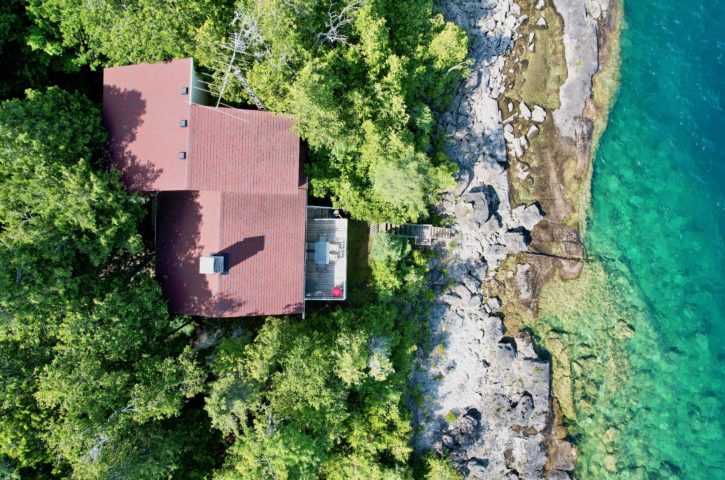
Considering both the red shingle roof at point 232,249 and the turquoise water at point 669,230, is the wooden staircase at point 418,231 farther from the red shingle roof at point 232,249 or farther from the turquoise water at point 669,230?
the turquoise water at point 669,230

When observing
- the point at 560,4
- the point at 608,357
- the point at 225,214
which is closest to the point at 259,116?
the point at 225,214

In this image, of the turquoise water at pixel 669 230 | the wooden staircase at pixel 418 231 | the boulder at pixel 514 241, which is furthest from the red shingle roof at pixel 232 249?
the turquoise water at pixel 669 230

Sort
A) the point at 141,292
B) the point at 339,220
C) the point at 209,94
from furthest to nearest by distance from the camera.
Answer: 1. the point at 339,220
2. the point at 209,94
3. the point at 141,292

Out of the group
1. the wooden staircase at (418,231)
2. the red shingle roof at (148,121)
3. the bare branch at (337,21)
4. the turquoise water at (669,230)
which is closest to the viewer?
the red shingle roof at (148,121)

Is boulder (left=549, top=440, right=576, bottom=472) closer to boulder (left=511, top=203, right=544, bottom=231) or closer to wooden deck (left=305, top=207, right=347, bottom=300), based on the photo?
boulder (left=511, top=203, right=544, bottom=231)

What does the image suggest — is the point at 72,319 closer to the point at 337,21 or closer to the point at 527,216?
the point at 337,21

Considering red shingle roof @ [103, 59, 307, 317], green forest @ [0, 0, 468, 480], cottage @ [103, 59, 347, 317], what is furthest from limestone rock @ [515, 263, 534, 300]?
red shingle roof @ [103, 59, 307, 317]

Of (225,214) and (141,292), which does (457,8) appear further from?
(141,292)
